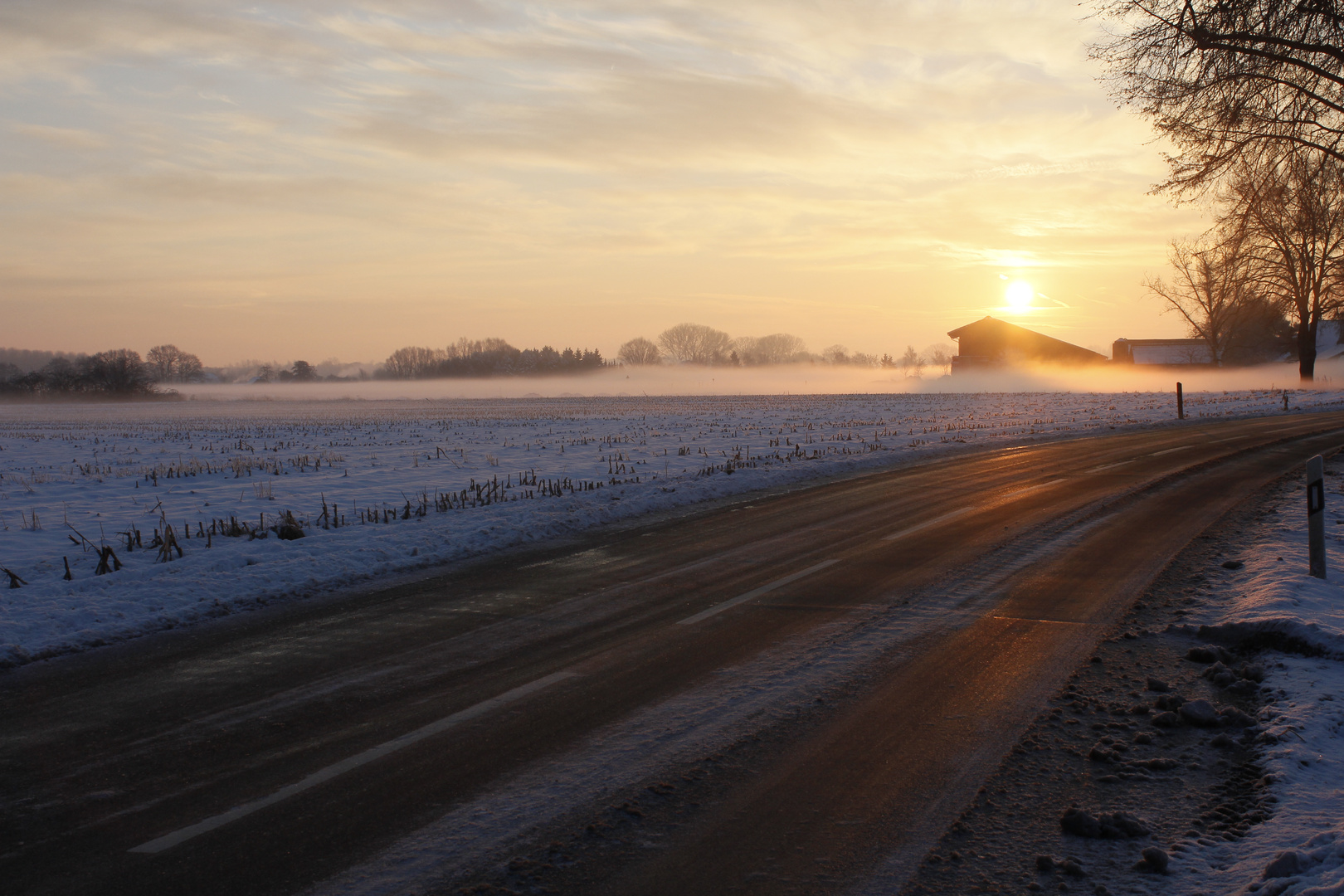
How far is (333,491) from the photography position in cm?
1638

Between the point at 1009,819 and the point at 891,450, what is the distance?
19.2 metres

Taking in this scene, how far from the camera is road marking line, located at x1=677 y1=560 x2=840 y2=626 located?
7.12 metres

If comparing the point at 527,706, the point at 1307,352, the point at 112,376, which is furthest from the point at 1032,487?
the point at 112,376

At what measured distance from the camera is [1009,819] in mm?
3865

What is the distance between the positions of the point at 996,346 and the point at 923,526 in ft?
286

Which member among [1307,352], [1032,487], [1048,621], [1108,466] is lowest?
[1048,621]

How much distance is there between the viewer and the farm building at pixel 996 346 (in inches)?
3605

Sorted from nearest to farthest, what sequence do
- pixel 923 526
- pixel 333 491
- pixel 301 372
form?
pixel 923 526 → pixel 333 491 → pixel 301 372

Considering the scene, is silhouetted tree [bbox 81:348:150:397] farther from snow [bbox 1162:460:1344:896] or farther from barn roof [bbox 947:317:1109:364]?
snow [bbox 1162:460:1344:896]

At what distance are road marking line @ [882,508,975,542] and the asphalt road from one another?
18 cm

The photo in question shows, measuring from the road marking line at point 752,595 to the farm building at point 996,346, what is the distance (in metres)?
88.2

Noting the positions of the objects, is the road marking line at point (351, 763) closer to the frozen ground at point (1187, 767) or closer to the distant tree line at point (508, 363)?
the frozen ground at point (1187, 767)

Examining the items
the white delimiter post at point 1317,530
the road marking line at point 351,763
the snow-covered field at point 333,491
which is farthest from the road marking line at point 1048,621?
the snow-covered field at point 333,491

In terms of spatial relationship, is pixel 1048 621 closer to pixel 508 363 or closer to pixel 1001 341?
pixel 1001 341
